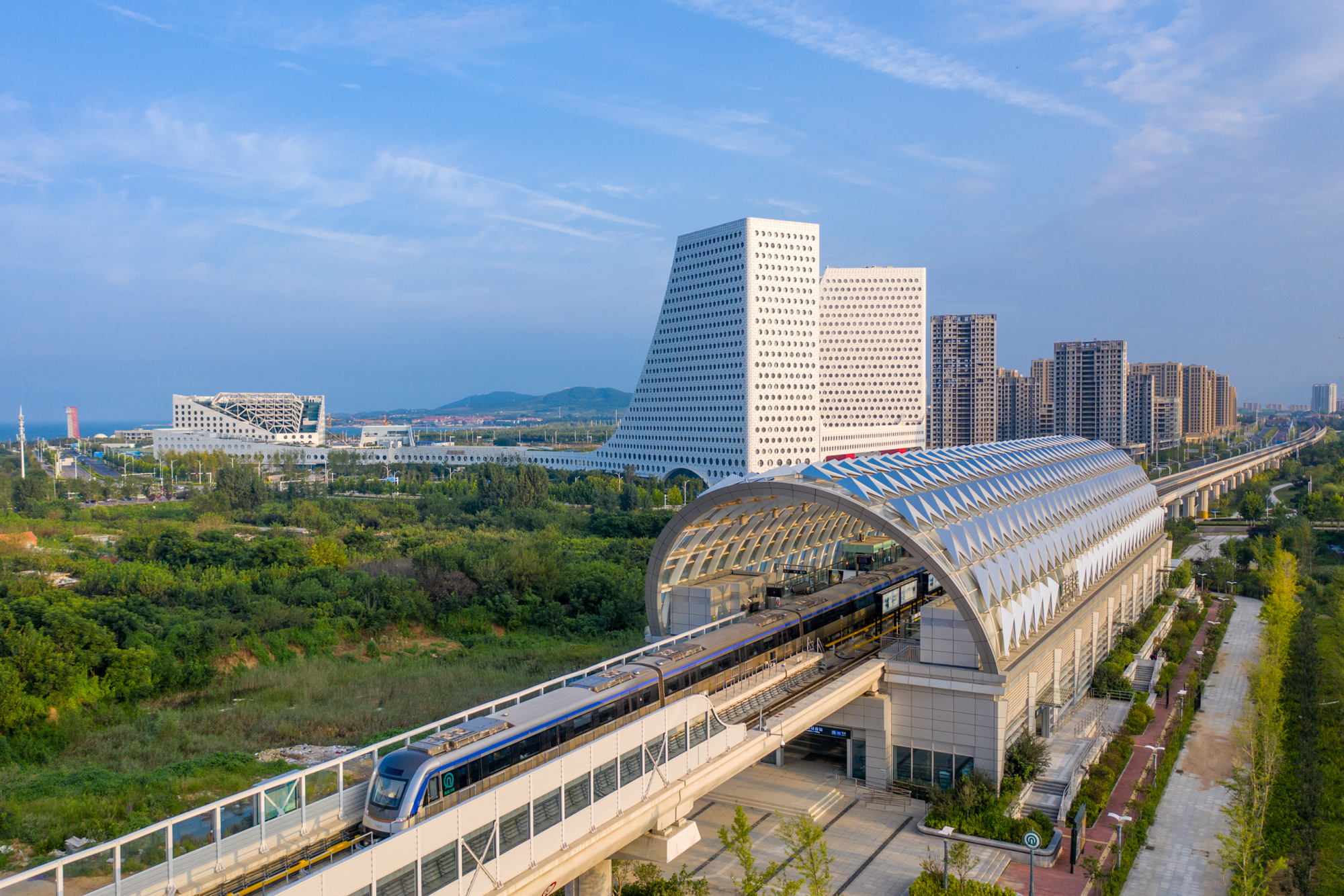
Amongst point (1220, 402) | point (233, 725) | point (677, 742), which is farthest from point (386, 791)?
point (1220, 402)

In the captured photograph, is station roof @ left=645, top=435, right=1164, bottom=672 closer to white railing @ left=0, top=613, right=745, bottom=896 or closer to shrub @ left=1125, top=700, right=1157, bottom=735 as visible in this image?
shrub @ left=1125, top=700, right=1157, bottom=735

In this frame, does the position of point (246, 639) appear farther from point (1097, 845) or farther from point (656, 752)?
point (1097, 845)

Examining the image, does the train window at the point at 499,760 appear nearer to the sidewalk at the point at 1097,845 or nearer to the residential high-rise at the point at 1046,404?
the sidewalk at the point at 1097,845

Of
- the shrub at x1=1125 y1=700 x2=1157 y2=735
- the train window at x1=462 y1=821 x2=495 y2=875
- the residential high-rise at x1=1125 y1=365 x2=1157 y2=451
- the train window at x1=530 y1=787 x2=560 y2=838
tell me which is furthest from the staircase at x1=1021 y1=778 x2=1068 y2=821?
the residential high-rise at x1=1125 y1=365 x2=1157 y2=451

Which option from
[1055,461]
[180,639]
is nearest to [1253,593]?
[1055,461]

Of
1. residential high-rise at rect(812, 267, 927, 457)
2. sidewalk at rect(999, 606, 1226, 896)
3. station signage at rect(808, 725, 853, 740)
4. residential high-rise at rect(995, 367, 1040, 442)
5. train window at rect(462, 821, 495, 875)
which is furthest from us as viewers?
residential high-rise at rect(995, 367, 1040, 442)

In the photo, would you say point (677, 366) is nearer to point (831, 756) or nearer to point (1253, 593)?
point (1253, 593)
